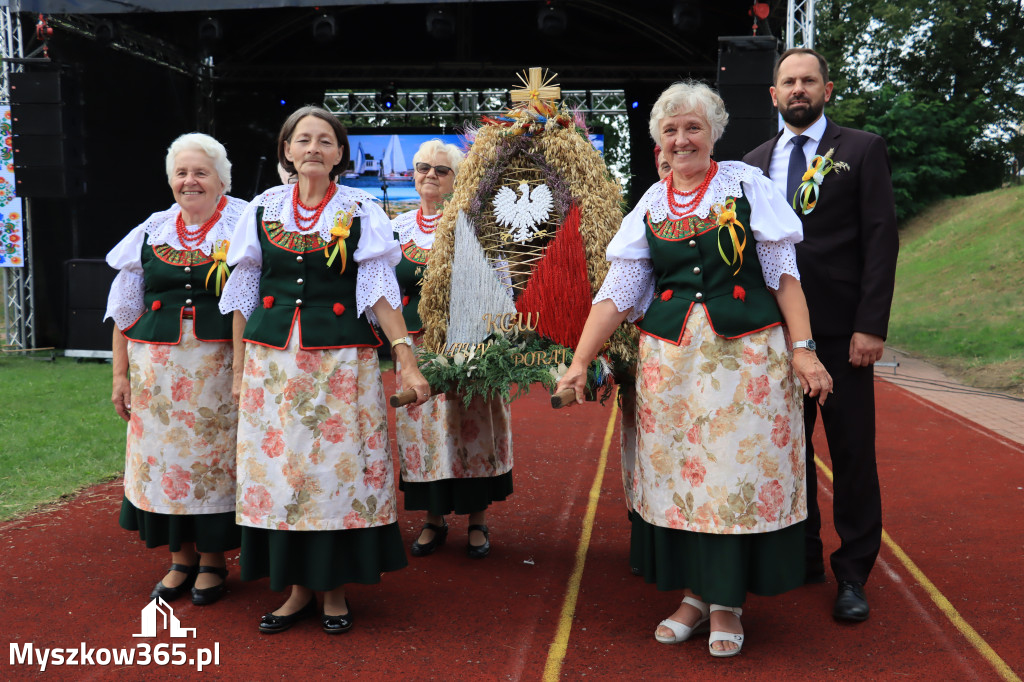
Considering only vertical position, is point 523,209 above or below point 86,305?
above

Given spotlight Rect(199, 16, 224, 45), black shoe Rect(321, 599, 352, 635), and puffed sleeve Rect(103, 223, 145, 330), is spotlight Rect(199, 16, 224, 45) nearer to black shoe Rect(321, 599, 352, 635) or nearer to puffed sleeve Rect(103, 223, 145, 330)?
puffed sleeve Rect(103, 223, 145, 330)

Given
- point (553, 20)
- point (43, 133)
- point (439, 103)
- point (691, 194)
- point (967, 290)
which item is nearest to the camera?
point (691, 194)

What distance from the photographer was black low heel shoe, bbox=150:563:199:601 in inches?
130

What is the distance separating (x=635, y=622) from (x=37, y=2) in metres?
9.95

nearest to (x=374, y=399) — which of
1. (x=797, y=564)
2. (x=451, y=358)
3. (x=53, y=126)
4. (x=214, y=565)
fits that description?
(x=451, y=358)

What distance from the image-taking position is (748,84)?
8.27m

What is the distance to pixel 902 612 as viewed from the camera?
3166mm

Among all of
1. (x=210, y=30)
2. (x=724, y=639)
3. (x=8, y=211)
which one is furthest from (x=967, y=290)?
(x=8, y=211)

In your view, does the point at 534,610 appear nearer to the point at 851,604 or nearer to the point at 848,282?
the point at 851,604

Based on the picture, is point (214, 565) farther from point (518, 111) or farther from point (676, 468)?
point (518, 111)

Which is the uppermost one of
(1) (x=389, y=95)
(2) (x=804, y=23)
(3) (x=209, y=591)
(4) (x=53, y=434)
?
(2) (x=804, y=23)

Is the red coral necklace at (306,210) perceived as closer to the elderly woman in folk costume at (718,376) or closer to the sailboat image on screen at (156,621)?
the elderly woman in folk costume at (718,376)

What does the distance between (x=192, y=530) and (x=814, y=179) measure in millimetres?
2809

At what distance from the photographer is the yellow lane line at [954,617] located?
2.68 metres
